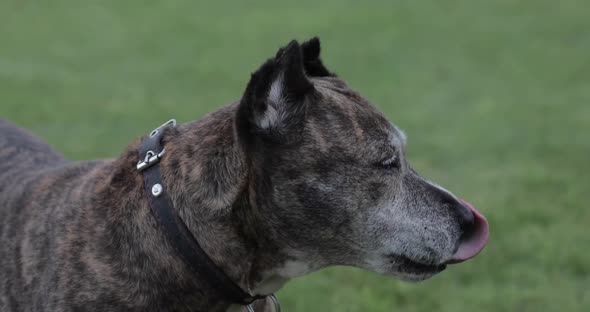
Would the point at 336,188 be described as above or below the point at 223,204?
below

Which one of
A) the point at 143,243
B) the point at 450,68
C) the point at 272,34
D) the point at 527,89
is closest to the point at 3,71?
the point at 272,34

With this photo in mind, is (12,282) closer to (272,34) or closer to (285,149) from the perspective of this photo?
(285,149)

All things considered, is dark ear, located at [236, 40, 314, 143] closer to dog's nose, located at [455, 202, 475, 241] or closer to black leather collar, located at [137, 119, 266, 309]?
black leather collar, located at [137, 119, 266, 309]

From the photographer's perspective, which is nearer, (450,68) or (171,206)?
(171,206)

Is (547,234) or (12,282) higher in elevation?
(12,282)

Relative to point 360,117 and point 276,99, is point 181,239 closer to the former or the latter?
point 276,99

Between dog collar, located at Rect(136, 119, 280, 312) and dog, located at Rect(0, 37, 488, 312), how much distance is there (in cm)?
2

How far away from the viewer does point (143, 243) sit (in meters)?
2.96

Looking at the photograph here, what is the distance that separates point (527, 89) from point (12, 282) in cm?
768

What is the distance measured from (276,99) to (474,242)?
103cm

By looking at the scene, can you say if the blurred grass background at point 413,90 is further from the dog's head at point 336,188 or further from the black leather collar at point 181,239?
the black leather collar at point 181,239

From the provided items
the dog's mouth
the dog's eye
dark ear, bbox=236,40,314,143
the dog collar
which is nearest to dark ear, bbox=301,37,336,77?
dark ear, bbox=236,40,314,143

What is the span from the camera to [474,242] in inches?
127

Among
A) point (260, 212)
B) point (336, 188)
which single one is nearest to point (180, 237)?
point (260, 212)
